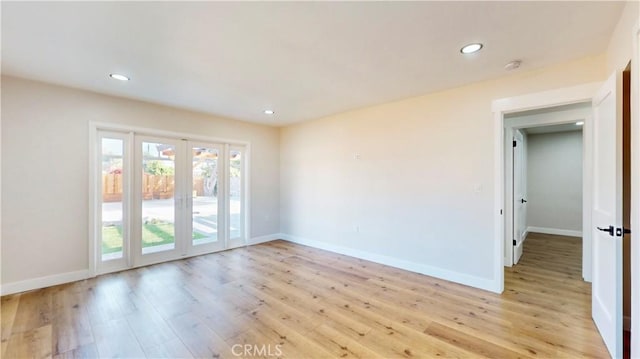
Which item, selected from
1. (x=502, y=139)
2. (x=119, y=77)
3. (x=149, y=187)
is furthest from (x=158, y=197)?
(x=502, y=139)

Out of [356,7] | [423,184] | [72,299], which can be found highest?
[356,7]

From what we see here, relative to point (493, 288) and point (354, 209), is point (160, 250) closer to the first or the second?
point (354, 209)

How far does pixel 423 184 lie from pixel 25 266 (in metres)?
5.20

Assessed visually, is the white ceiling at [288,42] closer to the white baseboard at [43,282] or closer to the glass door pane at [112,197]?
the glass door pane at [112,197]

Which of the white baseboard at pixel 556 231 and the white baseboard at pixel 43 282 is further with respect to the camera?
the white baseboard at pixel 556 231

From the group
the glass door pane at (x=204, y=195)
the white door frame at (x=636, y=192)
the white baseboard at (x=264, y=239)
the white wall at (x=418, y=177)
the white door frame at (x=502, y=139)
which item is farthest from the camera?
the white baseboard at (x=264, y=239)

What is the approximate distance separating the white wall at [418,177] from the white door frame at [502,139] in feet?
0.22

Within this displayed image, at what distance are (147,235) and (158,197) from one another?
2.04 ft

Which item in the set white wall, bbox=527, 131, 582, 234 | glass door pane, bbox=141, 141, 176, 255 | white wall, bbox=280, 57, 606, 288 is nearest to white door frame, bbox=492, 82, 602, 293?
white wall, bbox=280, 57, 606, 288

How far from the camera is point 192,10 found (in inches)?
76.6

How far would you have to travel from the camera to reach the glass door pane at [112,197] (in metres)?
3.90

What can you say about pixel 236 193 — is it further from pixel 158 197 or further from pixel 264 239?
pixel 158 197

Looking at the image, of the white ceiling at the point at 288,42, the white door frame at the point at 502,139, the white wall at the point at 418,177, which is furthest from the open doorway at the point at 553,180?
the white ceiling at the point at 288,42

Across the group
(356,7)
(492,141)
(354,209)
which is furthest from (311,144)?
(356,7)
